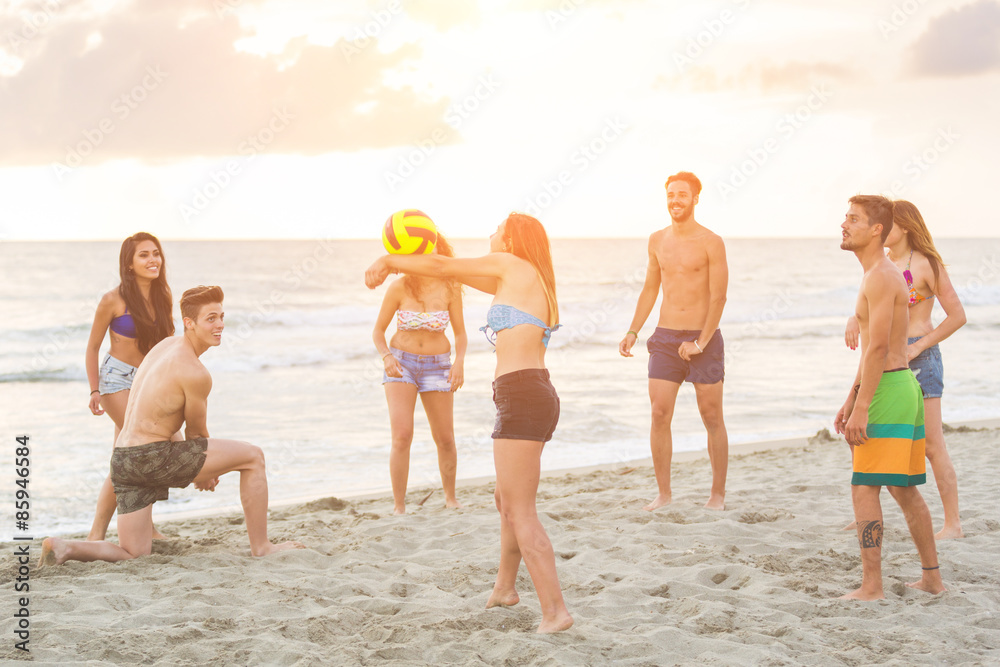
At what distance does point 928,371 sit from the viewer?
16.7 ft

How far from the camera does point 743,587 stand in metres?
4.56

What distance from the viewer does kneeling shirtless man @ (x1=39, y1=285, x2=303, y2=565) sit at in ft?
16.0

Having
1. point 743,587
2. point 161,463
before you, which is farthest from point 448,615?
point 161,463

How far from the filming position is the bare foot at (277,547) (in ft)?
17.1

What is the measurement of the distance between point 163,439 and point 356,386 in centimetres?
942

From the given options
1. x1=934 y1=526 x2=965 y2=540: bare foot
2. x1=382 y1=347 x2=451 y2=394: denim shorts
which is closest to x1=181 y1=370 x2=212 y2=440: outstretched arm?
x1=382 y1=347 x2=451 y2=394: denim shorts

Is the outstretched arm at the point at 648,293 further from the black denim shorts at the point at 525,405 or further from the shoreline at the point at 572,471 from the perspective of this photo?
the black denim shorts at the point at 525,405

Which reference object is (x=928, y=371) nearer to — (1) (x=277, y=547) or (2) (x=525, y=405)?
(2) (x=525, y=405)

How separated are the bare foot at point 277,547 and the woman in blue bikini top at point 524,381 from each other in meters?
2.14

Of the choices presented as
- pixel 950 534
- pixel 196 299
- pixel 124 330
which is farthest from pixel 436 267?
pixel 950 534

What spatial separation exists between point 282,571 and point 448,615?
4.27ft

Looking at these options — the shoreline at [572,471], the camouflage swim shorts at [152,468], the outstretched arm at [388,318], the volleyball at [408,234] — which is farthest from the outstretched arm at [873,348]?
the shoreline at [572,471]

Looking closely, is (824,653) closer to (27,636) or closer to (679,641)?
(679,641)

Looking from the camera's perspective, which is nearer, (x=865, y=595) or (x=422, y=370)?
(x=865, y=595)
